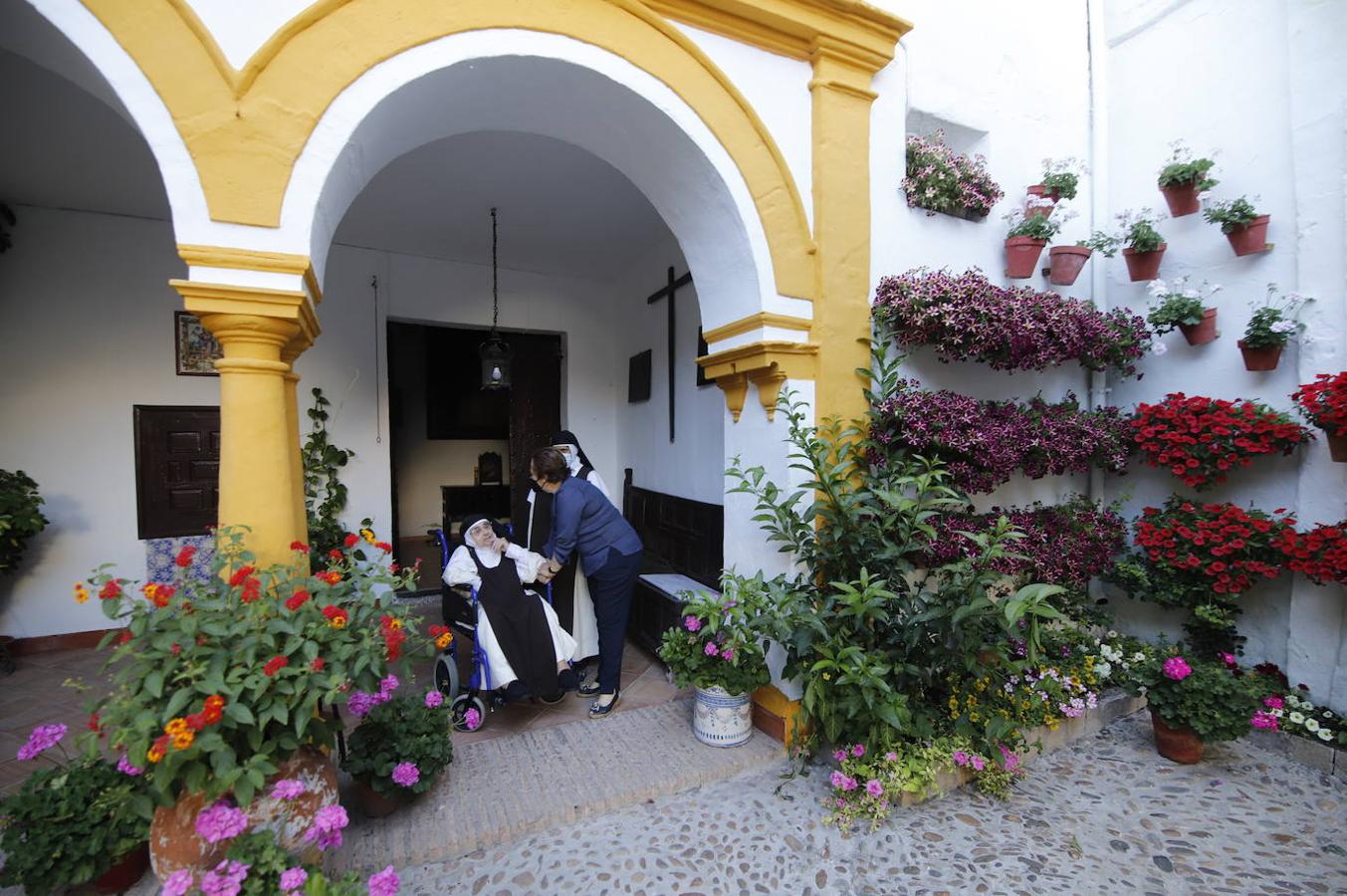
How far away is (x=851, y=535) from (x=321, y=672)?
2296 mm

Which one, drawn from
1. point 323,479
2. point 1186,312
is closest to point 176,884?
point 323,479

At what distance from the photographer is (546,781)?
275 cm

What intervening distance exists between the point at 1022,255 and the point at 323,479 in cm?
579

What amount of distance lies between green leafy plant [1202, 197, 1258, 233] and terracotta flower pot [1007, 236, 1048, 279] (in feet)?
3.33

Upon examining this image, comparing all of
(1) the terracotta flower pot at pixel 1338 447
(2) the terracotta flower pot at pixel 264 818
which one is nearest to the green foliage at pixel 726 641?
(2) the terracotta flower pot at pixel 264 818

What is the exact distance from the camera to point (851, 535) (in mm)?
2906

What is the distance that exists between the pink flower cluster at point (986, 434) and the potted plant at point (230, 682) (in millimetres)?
2589

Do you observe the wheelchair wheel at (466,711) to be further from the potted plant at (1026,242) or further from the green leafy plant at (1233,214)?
the green leafy plant at (1233,214)

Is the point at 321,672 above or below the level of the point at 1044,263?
below

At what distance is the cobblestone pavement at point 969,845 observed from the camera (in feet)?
7.55

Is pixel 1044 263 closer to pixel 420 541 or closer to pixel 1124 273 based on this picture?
pixel 1124 273

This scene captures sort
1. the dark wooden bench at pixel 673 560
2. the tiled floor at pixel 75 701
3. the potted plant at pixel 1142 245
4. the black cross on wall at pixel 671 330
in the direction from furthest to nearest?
1. the black cross on wall at pixel 671 330
2. the dark wooden bench at pixel 673 560
3. the potted plant at pixel 1142 245
4. the tiled floor at pixel 75 701

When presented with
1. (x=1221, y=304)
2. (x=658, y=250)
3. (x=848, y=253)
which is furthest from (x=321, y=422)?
(x=1221, y=304)

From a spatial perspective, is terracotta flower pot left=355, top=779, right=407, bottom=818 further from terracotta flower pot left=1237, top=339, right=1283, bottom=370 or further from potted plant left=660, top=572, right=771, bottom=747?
terracotta flower pot left=1237, top=339, right=1283, bottom=370
